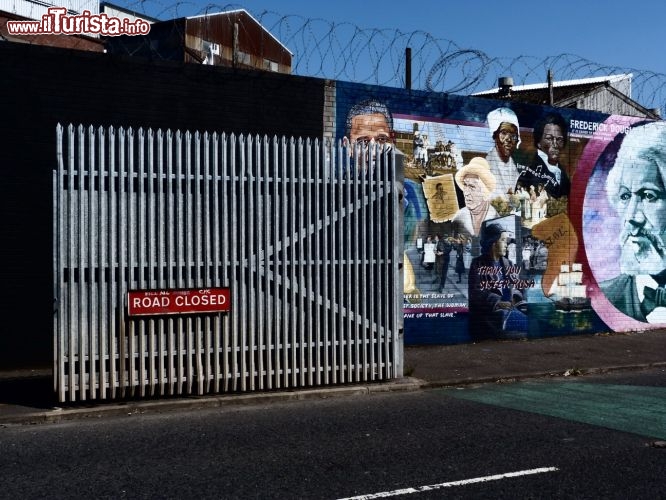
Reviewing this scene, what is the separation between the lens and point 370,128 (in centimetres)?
1305

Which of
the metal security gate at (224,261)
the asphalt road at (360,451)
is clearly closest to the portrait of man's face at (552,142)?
the metal security gate at (224,261)

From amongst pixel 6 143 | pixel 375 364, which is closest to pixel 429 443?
pixel 375 364

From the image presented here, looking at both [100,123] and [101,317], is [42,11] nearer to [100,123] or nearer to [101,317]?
[100,123]

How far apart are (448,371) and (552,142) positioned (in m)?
6.14

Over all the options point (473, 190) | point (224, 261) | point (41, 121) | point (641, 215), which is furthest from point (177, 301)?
point (641, 215)

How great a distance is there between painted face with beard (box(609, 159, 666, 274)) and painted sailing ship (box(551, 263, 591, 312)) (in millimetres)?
1185

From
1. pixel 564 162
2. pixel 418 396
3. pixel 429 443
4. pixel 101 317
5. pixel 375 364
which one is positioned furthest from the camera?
pixel 564 162

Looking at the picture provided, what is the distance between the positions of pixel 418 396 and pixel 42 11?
2571cm

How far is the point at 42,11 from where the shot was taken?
29.1 meters

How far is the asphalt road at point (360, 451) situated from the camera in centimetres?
544

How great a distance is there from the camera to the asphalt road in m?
5.44

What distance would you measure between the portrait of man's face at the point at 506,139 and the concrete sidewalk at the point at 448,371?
3.60 meters

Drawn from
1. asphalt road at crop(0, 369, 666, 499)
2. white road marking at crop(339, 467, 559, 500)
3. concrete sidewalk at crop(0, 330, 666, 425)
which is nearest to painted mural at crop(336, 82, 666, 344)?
concrete sidewalk at crop(0, 330, 666, 425)

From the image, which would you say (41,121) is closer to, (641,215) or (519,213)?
(519,213)
